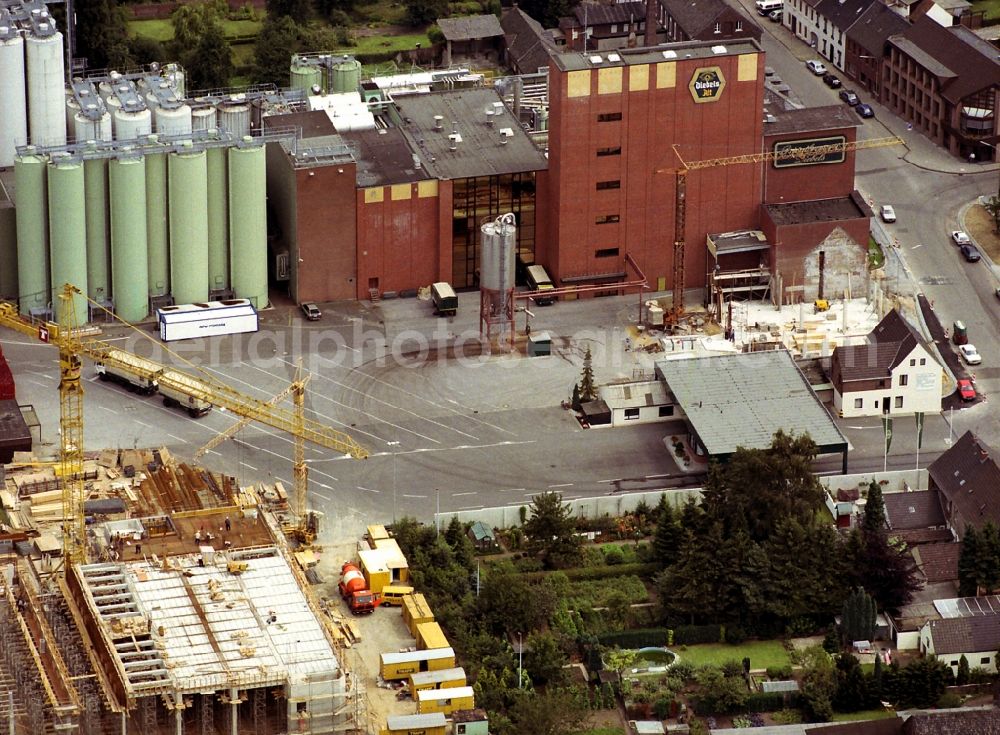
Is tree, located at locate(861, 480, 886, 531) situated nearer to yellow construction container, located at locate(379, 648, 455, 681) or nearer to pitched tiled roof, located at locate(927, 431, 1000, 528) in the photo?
pitched tiled roof, located at locate(927, 431, 1000, 528)

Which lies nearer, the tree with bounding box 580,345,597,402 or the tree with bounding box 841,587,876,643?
the tree with bounding box 841,587,876,643

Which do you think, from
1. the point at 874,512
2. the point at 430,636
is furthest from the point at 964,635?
the point at 430,636

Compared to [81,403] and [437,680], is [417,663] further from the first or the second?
[81,403]

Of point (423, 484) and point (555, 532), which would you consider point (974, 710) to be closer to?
point (555, 532)

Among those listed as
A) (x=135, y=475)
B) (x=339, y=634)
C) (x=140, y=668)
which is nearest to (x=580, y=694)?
(x=339, y=634)

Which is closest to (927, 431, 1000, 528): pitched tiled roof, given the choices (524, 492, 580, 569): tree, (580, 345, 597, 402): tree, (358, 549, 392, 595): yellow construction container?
(524, 492, 580, 569): tree

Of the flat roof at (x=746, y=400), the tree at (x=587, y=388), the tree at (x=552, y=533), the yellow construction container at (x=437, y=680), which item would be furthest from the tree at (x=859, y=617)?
the tree at (x=587, y=388)
